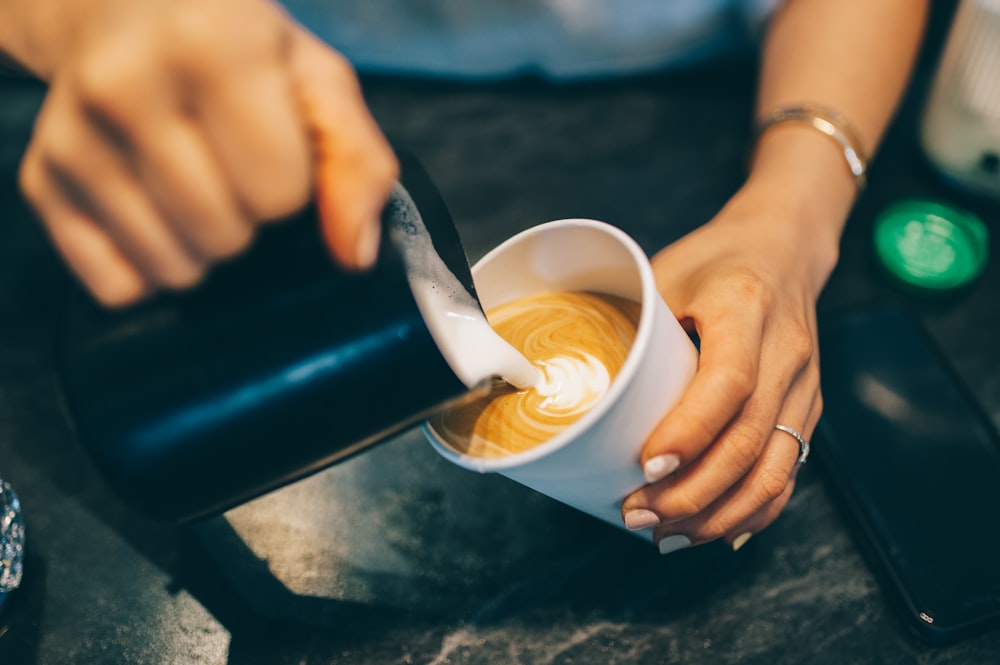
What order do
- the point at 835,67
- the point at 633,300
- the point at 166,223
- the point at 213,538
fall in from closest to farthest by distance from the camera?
the point at 166,223
the point at 633,300
the point at 213,538
the point at 835,67

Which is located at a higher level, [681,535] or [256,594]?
[681,535]

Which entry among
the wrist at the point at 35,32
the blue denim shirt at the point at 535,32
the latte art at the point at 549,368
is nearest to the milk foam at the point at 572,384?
the latte art at the point at 549,368

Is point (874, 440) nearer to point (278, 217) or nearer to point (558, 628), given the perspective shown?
point (558, 628)

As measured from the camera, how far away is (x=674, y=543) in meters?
0.69

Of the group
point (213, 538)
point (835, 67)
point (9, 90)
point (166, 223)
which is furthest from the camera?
point (9, 90)

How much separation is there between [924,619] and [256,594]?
2.15 ft

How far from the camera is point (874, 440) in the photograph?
2.55 feet

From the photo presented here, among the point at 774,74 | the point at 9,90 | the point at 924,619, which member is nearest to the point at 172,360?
the point at 924,619

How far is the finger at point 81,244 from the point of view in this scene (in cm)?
35

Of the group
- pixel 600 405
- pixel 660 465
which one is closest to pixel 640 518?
pixel 660 465

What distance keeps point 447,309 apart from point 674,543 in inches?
13.4

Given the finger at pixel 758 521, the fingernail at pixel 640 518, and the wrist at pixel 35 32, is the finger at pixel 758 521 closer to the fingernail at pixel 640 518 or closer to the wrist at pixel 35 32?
the fingernail at pixel 640 518

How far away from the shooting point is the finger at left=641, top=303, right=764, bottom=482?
1.79 feet

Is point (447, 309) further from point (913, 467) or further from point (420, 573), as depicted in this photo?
point (913, 467)
